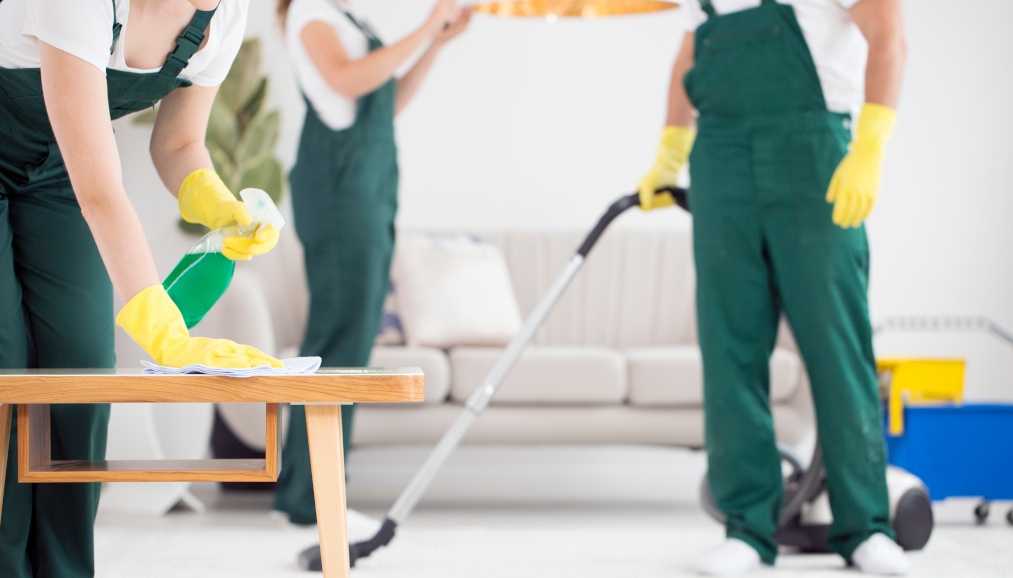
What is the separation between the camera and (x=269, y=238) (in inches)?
41.4

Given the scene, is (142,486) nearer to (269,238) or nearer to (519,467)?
(519,467)

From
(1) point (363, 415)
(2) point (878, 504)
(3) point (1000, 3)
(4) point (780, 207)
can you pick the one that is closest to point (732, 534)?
(2) point (878, 504)

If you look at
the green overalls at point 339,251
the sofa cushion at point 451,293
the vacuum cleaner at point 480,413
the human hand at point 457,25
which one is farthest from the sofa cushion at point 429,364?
the human hand at point 457,25

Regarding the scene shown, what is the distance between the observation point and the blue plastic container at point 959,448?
240 cm

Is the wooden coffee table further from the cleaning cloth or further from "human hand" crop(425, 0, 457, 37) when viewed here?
"human hand" crop(425, 0, 457, 37)

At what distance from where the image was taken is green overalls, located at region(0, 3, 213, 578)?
113 cm

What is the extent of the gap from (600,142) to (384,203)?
1.64m

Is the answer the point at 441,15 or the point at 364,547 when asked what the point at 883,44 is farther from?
the point at 364,547

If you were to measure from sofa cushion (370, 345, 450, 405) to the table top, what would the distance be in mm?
1628

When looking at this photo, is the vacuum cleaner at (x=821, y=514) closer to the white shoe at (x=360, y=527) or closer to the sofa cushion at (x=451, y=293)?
the white shoe at (x=360, y=527)

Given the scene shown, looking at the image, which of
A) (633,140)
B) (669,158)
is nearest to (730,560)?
(669,158)

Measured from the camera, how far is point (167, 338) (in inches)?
36.9

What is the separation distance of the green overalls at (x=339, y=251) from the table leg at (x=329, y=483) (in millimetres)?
1321

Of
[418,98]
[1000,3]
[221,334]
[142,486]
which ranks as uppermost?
[1000,3]
